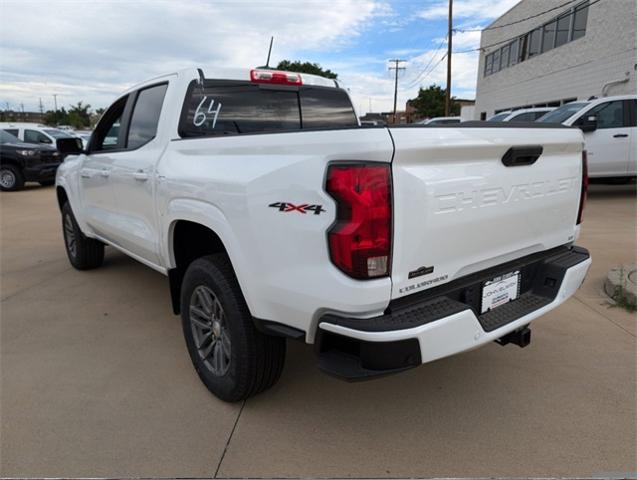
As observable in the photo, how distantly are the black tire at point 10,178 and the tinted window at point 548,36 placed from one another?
76.6 feet

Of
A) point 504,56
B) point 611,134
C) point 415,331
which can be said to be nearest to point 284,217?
point 415,331

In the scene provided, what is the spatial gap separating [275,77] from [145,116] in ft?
3.44

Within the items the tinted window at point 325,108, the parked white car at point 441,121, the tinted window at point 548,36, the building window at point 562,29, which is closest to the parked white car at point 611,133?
the parked white car at point 441,121

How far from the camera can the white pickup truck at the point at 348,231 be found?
1830 mm

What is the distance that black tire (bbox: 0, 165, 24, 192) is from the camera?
42.7ft

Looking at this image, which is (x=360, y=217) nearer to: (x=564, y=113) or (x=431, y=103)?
(x=564, y=113)

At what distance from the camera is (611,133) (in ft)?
30.1

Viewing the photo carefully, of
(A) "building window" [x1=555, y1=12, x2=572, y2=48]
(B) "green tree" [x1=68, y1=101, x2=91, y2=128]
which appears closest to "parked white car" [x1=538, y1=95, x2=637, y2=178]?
(A) "building window" [x1=555, y1=12, x2=572, y2=48]

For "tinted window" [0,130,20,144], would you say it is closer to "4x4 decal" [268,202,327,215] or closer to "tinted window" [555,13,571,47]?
"4x4 decal" [268,202,327,215]

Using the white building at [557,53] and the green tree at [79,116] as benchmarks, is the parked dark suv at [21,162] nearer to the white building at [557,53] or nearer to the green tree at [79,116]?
the white building at [557,53]

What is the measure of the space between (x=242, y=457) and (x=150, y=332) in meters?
1.74

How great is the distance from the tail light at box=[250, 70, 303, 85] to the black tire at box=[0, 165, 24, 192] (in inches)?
494

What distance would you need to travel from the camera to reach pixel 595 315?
3.90m

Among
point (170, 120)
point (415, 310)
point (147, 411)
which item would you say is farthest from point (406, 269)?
point (170, 120)
